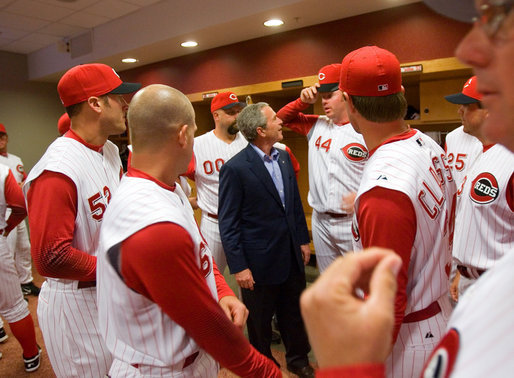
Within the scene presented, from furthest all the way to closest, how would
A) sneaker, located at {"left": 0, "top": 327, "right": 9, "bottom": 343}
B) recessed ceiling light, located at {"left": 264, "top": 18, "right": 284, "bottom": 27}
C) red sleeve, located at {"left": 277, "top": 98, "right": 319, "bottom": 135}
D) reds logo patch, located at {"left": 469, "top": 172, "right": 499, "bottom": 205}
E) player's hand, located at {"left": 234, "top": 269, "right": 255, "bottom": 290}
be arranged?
recessed ceiling light, located at {"left": 264, "top": 18, "right": 284, "bottom": 27}, sneaker, located at {"left": 0, "top": 327, "right": 9, "bottom": 343}, red sleeve, located at {"left": 277, "top": 98, "right": 319, "bottom": 135}, player's hand, located at {"left": 234, "top": 269, "right": 255, "bottom": 290}, reds logo patch, located at {"left": 469, "top": 172, "right": 499, "bottom": 205}

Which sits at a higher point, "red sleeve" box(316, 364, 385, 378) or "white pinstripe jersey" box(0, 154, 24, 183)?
"white pinstripe jersey" box(0, 154, 24, 183)

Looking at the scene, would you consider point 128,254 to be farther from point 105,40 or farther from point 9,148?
point 9,148

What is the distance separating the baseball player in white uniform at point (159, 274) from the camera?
1.01 m

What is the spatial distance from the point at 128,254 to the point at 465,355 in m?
0.81

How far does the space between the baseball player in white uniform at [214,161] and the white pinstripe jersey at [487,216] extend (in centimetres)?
175

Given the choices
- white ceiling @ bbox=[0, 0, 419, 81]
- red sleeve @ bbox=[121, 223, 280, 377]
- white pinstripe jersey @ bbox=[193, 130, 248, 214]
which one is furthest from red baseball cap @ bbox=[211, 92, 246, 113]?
red sleeve @ bbox=[121, 223, 280, 377]

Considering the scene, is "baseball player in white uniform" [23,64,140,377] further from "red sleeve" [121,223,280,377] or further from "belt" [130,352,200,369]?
"red sleeve" [121,223,280,377]

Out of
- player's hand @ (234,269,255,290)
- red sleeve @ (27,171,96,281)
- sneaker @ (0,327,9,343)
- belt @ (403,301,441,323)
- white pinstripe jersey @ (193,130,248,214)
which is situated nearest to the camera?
belt @ (403,301,441,323)

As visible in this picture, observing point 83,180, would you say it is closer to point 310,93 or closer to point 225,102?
point 310,93

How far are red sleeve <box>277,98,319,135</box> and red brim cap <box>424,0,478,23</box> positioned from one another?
2.46m

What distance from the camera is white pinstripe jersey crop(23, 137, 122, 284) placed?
1.66 meters

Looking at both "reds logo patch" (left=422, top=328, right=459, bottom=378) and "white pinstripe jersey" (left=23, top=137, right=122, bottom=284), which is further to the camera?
"white pinstripe jersey" (left=23, top=137, right=122, bottom=284)

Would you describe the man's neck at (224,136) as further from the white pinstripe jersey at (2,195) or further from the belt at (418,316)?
the belt at (418,316)

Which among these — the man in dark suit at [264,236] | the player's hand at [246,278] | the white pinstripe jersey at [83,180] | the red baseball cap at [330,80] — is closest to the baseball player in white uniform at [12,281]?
the white pinstripe jersey at [83,180]
